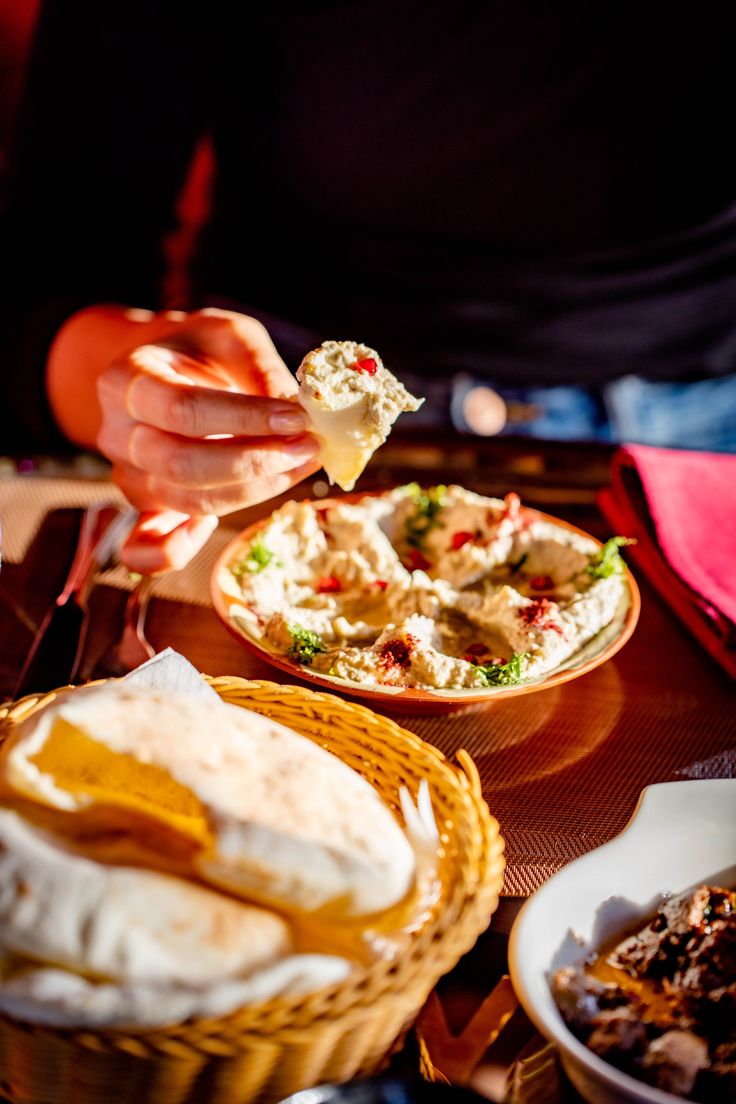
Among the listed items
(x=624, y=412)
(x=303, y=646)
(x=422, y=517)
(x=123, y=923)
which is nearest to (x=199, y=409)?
(x=303, y=646)

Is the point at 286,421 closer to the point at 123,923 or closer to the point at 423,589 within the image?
the point at 423,589

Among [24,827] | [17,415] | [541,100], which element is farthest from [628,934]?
[541,100]

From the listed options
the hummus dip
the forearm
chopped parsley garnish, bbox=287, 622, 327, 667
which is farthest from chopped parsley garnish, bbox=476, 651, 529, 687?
the forearm

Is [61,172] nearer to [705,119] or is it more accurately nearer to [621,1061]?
[705,119]

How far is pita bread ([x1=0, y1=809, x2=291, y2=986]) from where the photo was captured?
0.74 m

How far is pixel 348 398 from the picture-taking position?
4.35ft

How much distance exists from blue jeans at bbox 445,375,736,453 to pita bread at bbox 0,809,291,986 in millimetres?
2006

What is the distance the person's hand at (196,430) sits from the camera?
4.54 ft

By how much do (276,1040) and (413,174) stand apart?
2261mm

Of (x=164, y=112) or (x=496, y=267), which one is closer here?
(x=164, y=112)

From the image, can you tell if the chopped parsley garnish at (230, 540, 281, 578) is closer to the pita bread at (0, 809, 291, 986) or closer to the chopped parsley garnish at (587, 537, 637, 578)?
the chopped parsley garnish at (587, 537, 637, 578)

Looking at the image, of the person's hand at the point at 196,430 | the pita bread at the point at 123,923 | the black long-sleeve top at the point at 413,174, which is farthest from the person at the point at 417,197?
the pita bread at the point at 123,923

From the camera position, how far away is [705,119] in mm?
2447

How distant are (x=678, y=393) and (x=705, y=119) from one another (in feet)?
2.41
